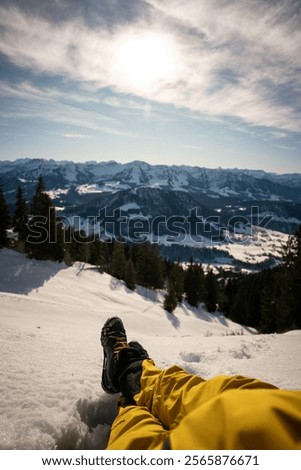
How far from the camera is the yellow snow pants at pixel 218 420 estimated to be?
131 centimetres

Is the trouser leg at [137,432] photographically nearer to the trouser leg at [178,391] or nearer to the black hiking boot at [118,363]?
the trouser leg at [178,391]

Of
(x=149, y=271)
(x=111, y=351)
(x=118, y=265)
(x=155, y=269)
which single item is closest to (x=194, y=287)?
(x=155, y=269)

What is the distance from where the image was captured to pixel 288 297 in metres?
19.3

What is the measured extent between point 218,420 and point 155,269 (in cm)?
4807

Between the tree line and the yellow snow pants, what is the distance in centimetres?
1794

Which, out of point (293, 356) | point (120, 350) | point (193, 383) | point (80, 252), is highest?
point (193, 383)

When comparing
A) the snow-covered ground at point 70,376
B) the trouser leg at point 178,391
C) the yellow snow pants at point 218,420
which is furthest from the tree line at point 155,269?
the yellow snow pants at point 218,420

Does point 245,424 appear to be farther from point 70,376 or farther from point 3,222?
point 3,222

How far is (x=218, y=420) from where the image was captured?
4.74 feet

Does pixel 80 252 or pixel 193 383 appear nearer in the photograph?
pixel 193 383
